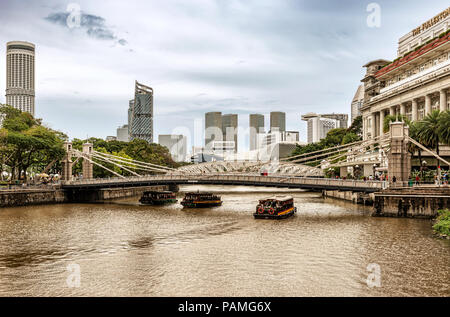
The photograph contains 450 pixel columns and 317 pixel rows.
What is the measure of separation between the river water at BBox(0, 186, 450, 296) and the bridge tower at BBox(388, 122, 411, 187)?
527cm

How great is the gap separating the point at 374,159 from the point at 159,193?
3716 cm

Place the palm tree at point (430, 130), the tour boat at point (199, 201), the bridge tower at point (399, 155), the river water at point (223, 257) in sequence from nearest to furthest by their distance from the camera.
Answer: the river water at point (223, 257), the bridge tower at point (399, 155), the palm tree at point (430, 130), the tour boat at point (199, 201)

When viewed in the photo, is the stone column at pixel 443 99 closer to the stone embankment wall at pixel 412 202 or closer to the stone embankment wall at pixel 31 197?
the stone embankment wall at pixel 412 202

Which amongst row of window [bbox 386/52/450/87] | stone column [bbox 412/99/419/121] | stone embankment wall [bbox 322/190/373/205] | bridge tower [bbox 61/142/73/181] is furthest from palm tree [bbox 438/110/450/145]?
bridge tower [bbox 61/142/73/181]

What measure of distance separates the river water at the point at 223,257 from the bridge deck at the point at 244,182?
478cm

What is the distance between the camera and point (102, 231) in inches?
1511

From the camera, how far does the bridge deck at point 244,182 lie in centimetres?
4856

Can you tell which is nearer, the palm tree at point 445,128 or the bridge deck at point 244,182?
the palm tree at point 445,128

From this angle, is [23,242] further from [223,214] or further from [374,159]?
[374,159]

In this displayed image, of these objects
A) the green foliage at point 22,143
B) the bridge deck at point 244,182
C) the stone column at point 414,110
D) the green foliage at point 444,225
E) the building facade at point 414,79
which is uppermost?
the building facade at point 414,79

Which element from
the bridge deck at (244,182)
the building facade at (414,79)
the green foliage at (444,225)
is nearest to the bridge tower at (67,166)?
the bridge deck at (244,182)

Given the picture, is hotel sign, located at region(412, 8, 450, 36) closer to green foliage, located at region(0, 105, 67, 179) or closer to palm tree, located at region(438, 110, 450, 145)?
palm tree, located at region(438, 110, 450, 145)

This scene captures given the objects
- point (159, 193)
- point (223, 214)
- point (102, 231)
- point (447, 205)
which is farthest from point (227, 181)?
point (447, 205)

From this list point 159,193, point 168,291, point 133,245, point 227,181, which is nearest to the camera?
point 168,291
